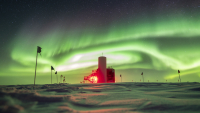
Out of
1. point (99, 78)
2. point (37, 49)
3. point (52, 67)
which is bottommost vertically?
point (99, 78)

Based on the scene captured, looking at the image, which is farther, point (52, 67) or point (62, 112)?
point (52, 67)

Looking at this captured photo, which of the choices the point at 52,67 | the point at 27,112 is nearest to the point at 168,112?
the point at 27,112

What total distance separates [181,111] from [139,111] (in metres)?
2.55

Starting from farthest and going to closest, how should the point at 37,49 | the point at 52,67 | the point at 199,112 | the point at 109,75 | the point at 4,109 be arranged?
1. the point at 109,75
2. the point at 52,67
3. the point at 37,49
4. the point at 4,109
5. the point at 199,112

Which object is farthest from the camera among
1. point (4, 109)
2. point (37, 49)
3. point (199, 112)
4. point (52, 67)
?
point (52, 67)

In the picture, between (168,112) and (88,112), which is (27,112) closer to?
(88,112)

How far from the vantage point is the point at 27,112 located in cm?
723

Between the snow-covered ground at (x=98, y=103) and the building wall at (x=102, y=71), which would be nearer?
the snow-covered ground at (x=98, y=103)

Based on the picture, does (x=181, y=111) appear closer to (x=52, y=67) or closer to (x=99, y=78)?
(x=52, y=67)

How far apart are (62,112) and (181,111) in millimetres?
7144

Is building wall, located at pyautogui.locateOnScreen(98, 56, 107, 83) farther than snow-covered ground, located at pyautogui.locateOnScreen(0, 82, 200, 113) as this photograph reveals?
Yes

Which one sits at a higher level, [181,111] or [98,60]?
[98,60]

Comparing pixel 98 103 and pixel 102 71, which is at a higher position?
pixel 102 71

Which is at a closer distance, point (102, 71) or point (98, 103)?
point (98, 103)
